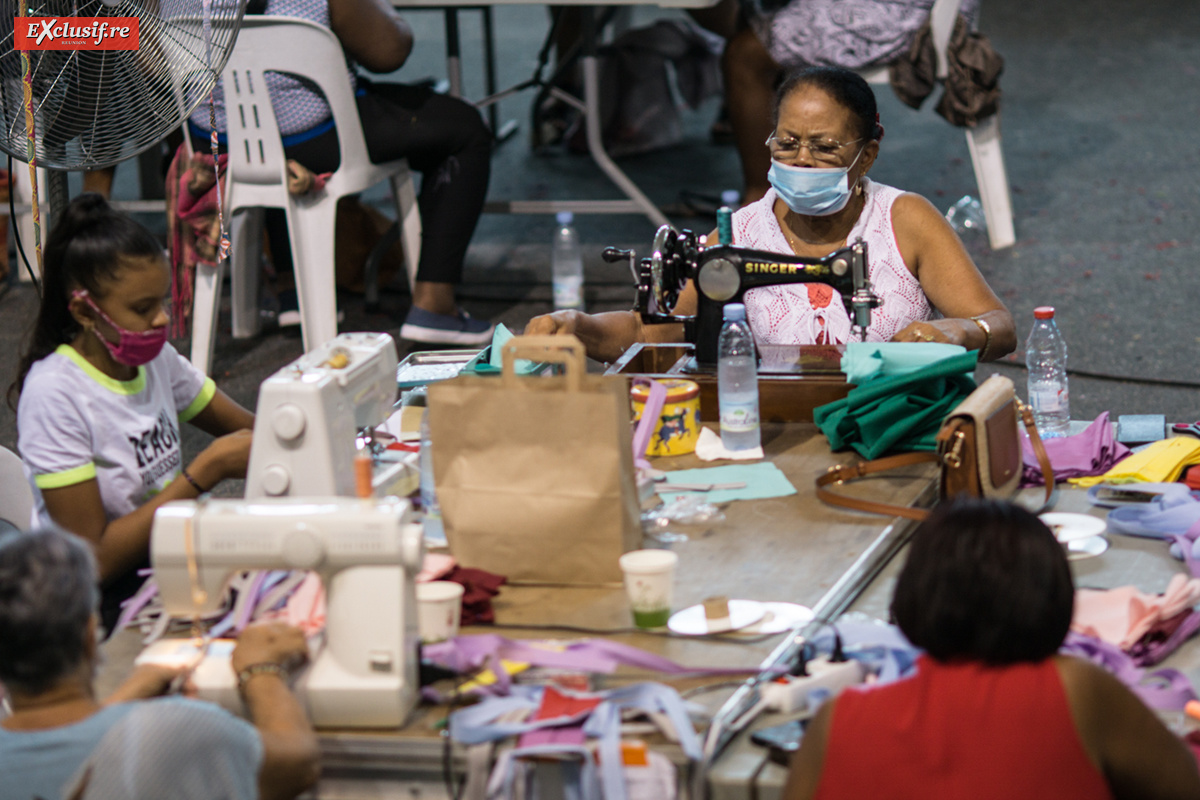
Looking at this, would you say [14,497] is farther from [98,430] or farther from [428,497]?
[428,497]

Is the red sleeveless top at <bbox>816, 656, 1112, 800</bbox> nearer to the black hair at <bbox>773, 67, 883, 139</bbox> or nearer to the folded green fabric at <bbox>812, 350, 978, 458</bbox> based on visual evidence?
the folded green fabric at <bbox>812, 350, 978, 458</bbox>

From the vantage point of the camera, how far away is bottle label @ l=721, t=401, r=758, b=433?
236 centimetres

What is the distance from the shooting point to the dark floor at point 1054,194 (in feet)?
15.9

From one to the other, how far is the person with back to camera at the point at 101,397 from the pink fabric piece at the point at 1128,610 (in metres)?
1.31

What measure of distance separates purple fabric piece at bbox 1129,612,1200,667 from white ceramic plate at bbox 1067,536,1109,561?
0.82 ft

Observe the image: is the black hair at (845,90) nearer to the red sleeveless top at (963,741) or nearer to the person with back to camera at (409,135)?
the red sleeveless top at (963,741)

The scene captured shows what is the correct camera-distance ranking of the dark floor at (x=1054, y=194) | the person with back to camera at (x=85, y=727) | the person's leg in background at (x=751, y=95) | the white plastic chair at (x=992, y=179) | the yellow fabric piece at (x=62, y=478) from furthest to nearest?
the white plastic chair at (x=992, y=179)
the person's leg in background at (x=751, y=95)
the dark floor at (x=1054, y=194)
the yellow fabric piece at (x=62, y=478)
the person with back to camera at (x=85, y=727)

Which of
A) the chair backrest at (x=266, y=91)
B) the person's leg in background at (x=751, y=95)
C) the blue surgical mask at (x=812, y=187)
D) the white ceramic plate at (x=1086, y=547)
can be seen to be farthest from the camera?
the person's leg in background at (x=751, y=95)

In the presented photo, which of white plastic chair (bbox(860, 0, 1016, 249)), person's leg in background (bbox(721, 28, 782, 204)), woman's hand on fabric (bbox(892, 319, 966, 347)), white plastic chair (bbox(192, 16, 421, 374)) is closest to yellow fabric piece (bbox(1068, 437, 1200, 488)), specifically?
woman's hand on fabric (bbox(892, 319, 966, 347))

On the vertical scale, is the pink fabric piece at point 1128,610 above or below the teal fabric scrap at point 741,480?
below

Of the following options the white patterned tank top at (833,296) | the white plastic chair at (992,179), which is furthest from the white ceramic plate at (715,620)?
the white plastic chair at (992,179)

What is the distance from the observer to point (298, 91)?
4395 mm

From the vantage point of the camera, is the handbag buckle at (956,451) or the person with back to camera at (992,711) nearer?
the person with back to camera at (992,711)

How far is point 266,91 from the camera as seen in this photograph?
14.3 ft
